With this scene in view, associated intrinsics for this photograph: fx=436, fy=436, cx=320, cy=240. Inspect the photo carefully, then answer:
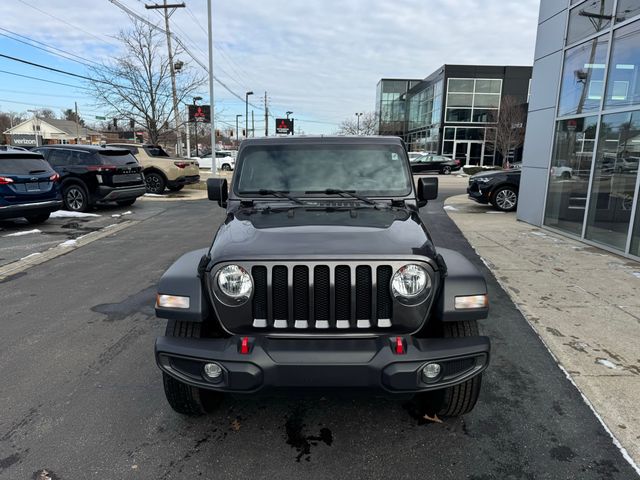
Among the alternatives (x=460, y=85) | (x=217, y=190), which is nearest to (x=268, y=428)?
(x=217, y=190)

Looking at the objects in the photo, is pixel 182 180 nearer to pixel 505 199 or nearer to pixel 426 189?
pixel 505 199

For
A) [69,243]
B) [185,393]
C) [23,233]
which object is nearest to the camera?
[185,393]

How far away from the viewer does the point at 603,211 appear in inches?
310

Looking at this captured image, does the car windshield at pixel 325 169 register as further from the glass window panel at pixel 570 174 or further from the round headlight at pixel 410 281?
the glass window panel at pixel 570 174

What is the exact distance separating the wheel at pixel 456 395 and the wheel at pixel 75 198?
1126cm

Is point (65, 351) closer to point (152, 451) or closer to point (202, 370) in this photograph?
point (152, 451)

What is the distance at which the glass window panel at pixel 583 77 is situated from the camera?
804 centimetres

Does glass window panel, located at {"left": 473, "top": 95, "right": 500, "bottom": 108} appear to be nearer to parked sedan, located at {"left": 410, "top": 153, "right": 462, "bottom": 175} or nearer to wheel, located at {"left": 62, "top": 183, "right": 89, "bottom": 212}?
parked sedan, located at {"left": 410, "top": 153, "right": 462, "bottom": 175}

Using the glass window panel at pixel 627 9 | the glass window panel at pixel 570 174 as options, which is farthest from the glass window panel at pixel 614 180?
the glass window panel at pixel 627 9

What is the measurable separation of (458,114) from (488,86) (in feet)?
11.5

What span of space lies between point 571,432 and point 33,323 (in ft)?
16.0

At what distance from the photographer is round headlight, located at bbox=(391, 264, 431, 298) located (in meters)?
2.36

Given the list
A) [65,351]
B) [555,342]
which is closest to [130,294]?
[65,351]

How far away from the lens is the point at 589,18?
8.39 m
